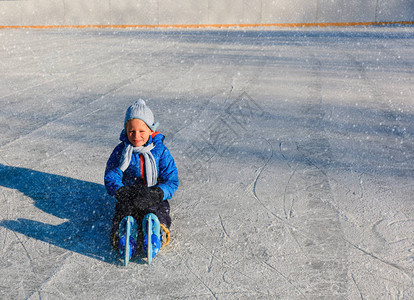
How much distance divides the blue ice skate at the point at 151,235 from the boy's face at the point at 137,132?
0.51 m

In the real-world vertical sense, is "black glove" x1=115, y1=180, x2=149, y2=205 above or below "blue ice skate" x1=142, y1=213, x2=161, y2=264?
above

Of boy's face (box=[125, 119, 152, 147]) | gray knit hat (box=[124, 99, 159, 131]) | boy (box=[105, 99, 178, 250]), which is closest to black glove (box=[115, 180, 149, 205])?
boy (box=[105, 99, 178, 250])

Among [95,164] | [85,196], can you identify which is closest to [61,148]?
[95,164]

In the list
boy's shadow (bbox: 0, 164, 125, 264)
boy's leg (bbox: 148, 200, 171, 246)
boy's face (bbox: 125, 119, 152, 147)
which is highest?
boy's face (bbox: 125, 119, 152, 147)

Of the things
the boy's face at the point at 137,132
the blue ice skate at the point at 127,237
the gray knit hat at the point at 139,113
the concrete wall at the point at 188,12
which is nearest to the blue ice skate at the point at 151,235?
the blue ice skate at the point at 127,237

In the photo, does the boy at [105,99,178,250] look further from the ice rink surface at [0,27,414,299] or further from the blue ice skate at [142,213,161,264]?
the ice rink surface at [0,27,414,299]

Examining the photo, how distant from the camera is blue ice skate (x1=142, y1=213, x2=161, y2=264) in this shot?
2.65 meters

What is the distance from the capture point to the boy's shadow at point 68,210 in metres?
2.95

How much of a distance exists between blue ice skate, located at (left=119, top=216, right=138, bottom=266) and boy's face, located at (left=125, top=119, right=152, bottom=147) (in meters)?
0.52

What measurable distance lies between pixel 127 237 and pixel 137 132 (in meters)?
0.70

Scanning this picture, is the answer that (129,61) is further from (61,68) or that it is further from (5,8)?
Answer: (5,8)

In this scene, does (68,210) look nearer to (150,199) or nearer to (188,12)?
(150,199)

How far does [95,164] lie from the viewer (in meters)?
4.37

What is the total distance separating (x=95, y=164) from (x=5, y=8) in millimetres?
17272
